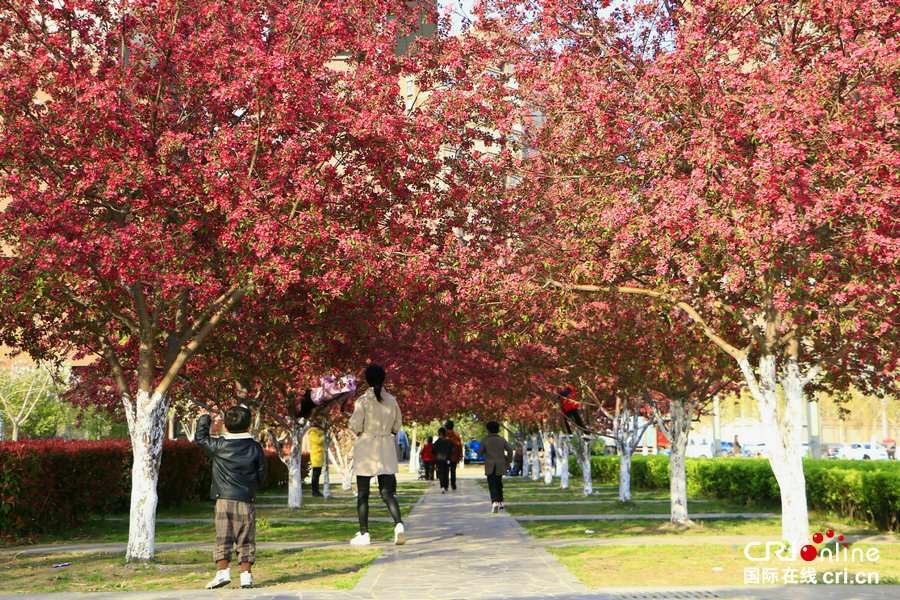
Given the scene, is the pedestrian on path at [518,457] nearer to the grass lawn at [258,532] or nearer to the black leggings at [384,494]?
the grass lawn at [258,532]

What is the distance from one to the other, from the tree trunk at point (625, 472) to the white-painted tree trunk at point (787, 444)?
10002 millimetres

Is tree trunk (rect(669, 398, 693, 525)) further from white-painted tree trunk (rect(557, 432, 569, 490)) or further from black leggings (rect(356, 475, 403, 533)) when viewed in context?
white-painted tree trunk (rect(557, 432, 569, 490))

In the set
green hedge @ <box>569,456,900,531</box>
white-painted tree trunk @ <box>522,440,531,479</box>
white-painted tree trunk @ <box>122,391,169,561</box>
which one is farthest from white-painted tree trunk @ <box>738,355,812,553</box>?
white-painted tree trunk @ <box>522,440,531,479</box>

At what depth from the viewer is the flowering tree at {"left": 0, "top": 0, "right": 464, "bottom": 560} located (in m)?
9.23

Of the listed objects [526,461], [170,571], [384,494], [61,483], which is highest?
[384,494]

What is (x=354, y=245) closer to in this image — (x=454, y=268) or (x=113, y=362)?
(x=454, y=268)

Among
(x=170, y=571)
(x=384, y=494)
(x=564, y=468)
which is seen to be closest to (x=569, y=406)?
(x=564, y=468)

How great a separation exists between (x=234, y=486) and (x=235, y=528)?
376 mm

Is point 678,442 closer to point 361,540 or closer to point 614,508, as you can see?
point 614,508

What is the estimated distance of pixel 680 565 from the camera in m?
9.67

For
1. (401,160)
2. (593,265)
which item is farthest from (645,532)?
(401,160)

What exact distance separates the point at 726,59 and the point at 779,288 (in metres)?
2.74

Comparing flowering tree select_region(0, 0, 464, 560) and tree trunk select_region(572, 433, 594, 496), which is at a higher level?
flowering tree select_region(0, 0, 464, 560)

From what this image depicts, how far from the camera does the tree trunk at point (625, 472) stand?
2058 centimetres
